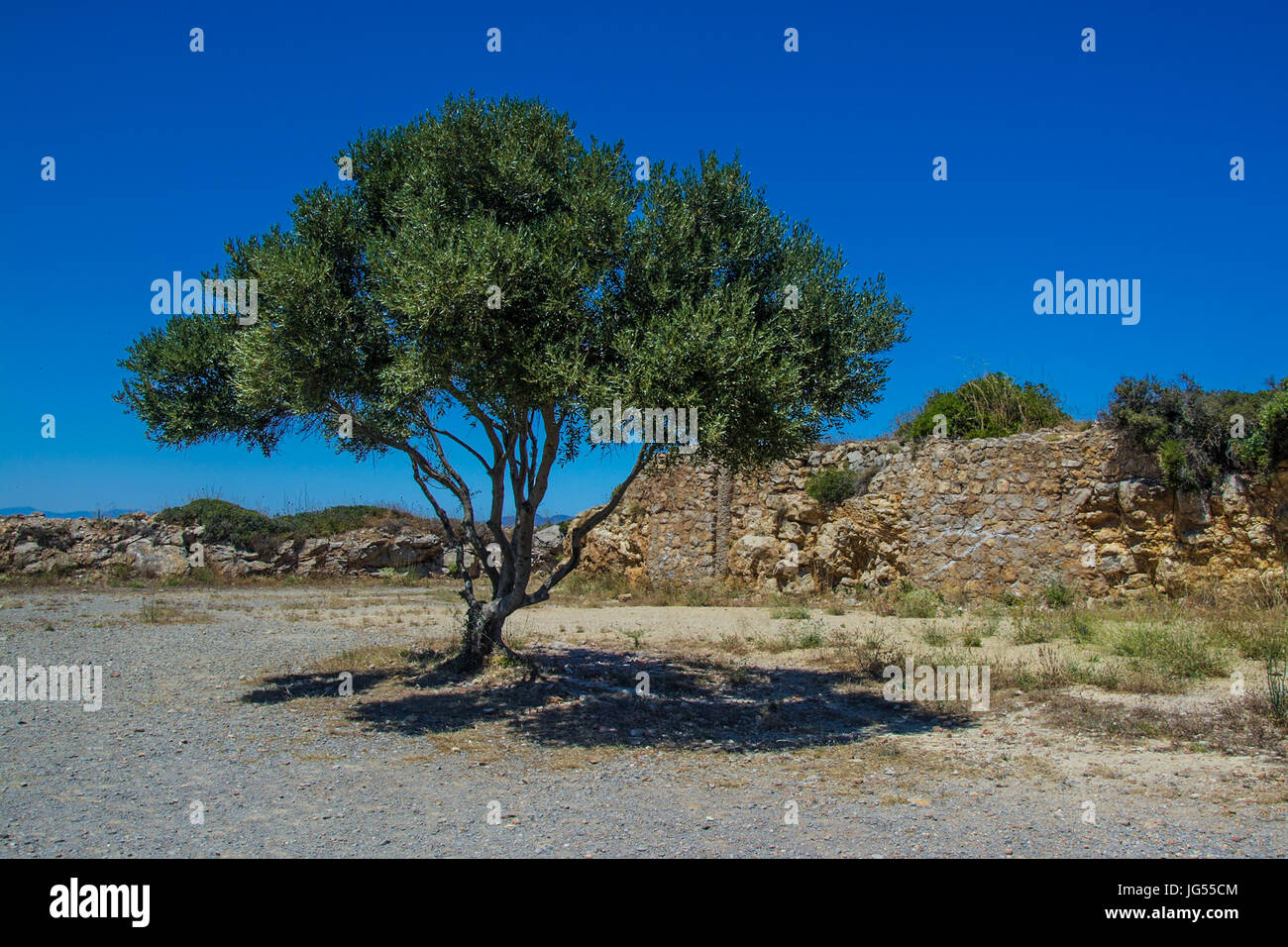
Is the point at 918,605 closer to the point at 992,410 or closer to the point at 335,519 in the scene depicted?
the point at 992,410

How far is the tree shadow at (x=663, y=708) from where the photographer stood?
367 inches

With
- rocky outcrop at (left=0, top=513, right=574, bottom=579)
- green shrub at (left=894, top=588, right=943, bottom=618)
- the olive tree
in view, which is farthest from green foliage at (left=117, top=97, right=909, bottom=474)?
rocky outcrop at (left=0, top=513, right=574, bottom=579)

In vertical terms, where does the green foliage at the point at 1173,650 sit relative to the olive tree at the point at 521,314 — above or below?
below

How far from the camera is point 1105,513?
1688cm

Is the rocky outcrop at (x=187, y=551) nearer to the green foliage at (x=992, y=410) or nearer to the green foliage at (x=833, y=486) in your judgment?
the green foliage at (x=833, y=486)

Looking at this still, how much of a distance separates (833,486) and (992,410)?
4.36m

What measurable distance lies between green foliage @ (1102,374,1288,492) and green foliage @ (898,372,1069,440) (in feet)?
10.9

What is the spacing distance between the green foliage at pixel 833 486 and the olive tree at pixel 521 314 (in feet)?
36.4

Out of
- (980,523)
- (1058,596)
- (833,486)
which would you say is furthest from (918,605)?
(833,486)

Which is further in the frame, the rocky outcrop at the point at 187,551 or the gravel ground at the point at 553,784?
the rocky outcrop at the point at 187,551

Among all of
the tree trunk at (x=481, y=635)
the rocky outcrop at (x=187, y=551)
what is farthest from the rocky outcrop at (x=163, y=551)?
the tree trunk at (x=481, y=635)

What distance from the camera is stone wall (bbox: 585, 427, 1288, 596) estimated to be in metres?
15.7

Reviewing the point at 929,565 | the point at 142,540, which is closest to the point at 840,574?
the point at 929,565
